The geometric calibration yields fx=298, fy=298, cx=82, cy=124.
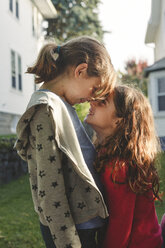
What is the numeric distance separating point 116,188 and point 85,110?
3387 millimetres

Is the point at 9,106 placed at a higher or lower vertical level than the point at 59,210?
lower

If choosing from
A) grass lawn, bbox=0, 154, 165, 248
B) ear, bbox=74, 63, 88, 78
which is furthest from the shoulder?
grass lawn, bbox=0, 154, 165, 248

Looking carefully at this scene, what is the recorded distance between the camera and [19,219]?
4324 millimetres

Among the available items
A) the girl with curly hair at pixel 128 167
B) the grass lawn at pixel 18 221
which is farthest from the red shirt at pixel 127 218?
the grass lawn at pixel 18 221

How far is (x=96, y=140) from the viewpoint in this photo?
235 centimetres

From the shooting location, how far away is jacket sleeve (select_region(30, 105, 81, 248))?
1.54m

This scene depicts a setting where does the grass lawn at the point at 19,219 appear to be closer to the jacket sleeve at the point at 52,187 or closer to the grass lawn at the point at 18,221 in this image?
the grass lawn at the point at 18,221

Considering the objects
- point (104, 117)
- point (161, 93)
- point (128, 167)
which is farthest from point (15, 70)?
point (128, 167)

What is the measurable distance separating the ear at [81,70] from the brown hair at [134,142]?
0.34m

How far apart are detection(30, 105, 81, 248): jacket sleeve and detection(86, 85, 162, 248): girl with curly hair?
36 centimetres

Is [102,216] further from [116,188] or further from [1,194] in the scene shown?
[1,194]

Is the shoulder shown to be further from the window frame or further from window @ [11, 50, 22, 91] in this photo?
window @ [11, 50, 22, 91]

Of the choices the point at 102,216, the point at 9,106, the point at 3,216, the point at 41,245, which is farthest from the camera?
the point at 9,106

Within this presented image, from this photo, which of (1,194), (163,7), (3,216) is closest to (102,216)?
(3,216)
